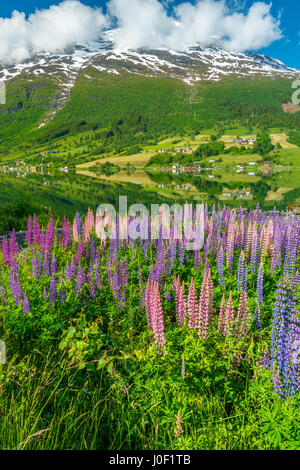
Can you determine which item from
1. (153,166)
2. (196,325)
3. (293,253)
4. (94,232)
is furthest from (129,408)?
(153,166)

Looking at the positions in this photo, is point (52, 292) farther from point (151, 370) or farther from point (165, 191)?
point (165, 191)

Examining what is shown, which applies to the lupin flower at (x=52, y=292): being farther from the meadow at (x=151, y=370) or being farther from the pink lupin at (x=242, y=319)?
the pink lupin at (x=242, y=319)

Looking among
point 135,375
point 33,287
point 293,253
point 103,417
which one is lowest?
point 103,417

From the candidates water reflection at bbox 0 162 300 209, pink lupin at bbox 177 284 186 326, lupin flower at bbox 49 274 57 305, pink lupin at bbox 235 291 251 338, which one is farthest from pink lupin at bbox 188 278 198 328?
water reflection at bbox 0 162 300 209

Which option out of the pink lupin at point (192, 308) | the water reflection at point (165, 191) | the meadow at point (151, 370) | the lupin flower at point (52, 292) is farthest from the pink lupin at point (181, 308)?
the water reflection at point (165, 191)

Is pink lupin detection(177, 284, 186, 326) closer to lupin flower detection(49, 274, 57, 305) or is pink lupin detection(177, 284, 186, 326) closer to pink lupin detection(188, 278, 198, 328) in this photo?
pink lupin detection(188, 278, 198, 328)

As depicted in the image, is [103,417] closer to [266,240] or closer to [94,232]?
[266,240]

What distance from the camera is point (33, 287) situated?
7.01m

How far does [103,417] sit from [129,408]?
1.26ft

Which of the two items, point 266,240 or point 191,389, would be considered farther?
point 266,240

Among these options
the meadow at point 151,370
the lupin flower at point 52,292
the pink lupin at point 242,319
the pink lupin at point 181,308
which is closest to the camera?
the meadow at point 151,370

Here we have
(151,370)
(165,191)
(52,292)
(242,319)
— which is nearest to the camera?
(151,370)

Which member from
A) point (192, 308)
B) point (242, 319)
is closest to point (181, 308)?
point (192, 308)

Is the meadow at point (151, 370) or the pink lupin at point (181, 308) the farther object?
the pink lupin at point (181, 308)
